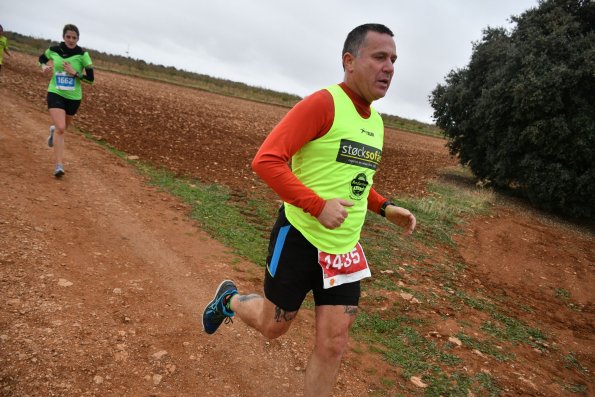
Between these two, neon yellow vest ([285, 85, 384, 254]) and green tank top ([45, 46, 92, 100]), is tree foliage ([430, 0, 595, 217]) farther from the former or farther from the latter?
green tank top ([45, 46, 92, 100])

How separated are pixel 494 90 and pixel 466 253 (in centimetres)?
672

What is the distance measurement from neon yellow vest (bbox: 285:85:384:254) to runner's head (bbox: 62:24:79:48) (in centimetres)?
573

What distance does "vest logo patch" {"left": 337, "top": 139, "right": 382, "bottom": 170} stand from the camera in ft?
8.11

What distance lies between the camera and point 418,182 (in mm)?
13273

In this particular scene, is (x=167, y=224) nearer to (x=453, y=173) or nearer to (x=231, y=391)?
(x=231, y=391)

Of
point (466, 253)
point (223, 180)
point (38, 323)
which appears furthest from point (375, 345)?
point (223, 180)

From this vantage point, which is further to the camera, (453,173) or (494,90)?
(453,173)

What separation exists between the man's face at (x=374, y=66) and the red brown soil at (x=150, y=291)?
2294mm

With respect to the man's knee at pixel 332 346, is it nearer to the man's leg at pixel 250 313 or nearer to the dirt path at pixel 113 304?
the man's leg at pixel 250 313

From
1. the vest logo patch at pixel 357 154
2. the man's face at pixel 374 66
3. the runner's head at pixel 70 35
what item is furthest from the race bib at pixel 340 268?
the runner's head at pixel 70 35

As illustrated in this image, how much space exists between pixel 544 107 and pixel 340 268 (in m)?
11.0

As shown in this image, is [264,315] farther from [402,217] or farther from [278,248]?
[402,217]

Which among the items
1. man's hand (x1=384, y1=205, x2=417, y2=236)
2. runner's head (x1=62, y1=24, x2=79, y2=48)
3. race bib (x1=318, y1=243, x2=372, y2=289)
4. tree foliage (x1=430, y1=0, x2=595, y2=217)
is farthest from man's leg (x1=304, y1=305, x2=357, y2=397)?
tree foliage (x1=430, y1=0, x2=595, y2=217)

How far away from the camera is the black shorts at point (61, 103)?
21.4 ft
